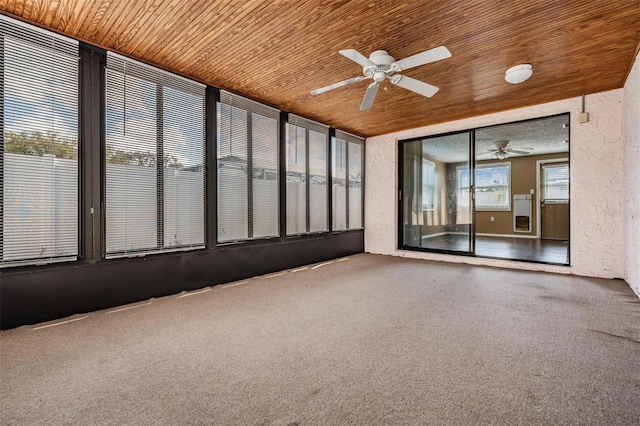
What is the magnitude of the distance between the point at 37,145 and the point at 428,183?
5.78 m

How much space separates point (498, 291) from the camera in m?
3.41

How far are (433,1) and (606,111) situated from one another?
344 cm

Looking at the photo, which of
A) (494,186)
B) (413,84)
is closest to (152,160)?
(413,84)

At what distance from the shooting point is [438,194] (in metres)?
5.92

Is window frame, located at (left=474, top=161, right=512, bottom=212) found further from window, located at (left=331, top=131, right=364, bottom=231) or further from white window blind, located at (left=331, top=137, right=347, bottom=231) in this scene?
white window blind, located at (left=331, top=137, right=347, bottom=231)

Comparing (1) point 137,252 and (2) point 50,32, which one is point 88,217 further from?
(2) point 50,32

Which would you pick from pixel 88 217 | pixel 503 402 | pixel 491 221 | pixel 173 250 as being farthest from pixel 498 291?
pixel 491 221

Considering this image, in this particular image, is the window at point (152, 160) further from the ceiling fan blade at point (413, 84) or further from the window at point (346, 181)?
the window at point (346, 181)

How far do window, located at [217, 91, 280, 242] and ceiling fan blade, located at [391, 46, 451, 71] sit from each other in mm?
2097

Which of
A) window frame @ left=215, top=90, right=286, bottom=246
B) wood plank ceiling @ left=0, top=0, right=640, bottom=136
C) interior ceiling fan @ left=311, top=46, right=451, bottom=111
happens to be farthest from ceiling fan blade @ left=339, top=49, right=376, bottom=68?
window frame @ left=215, top=90, right=286, bottom=246

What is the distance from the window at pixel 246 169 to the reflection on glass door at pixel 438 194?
2960 millimetres

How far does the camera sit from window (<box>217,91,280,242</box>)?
380 centimetres

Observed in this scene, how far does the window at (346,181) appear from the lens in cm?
564

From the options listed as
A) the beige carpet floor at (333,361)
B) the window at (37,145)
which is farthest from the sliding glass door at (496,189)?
the window at (37,145)
